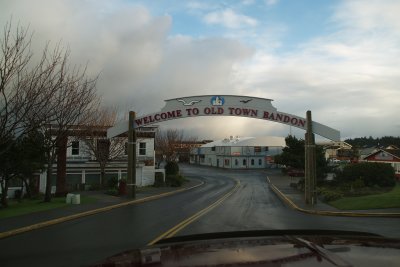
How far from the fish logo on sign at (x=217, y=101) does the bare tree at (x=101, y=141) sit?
1630 centimetres

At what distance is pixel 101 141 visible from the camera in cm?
4388

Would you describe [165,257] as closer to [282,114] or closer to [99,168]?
[282,114]

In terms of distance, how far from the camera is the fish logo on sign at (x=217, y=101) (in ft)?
92.0

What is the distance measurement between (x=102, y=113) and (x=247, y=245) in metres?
42.2

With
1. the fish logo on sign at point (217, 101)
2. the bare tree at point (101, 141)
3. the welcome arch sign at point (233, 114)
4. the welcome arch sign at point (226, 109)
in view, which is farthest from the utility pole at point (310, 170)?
the bare tree at point (101, 141)

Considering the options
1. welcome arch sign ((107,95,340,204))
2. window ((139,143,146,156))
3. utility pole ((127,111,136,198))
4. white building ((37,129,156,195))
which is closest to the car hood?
welcome arch sign ((107,95,340,204))

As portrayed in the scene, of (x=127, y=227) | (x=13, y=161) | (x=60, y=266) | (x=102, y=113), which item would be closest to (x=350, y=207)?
(x=127, y=227)

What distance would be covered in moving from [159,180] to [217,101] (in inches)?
915

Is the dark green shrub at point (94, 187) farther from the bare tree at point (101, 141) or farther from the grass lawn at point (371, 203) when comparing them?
the grass lawn at point (371, 203)

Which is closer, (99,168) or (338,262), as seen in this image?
(338,262)

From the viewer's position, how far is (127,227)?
588 inches

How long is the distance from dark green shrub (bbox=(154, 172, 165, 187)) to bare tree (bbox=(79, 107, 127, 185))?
525 centimetres

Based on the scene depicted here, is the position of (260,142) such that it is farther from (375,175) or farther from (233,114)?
(233,114)

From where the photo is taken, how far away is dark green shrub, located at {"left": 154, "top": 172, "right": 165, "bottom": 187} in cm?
4769
